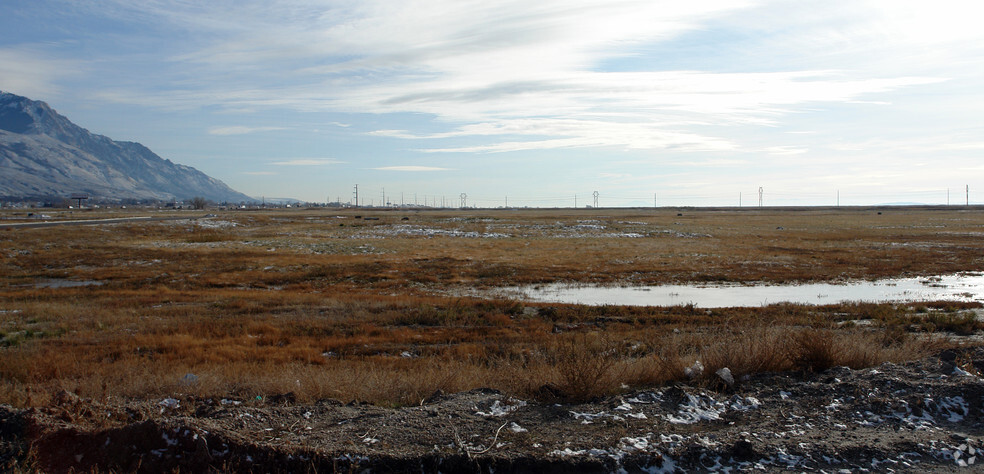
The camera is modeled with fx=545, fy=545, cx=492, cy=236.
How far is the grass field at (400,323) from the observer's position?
8.82 meters

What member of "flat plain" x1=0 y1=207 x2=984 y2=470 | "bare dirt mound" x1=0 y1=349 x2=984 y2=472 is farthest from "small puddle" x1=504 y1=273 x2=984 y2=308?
"bare dirt mound" x1=0 y1=349 x2=984 y2=472

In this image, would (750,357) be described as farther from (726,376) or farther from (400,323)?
(400,323)

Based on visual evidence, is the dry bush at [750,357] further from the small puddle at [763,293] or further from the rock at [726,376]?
the small puddle at [763,293]

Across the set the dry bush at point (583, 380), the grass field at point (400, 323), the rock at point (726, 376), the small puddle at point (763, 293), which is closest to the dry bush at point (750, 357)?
the grass field at point (400, 323)

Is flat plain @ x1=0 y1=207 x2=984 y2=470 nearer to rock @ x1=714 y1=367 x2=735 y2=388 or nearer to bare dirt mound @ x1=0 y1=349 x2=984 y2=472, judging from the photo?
rock @ x1=714 y1=367 x2=735 y2=388

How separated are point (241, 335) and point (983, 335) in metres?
19.8

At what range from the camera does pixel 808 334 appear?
30.8ft

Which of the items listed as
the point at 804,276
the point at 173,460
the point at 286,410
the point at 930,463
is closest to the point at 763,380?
the point at 930,463

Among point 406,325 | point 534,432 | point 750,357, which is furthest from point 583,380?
point 406,325

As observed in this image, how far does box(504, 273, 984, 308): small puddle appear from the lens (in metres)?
22.4

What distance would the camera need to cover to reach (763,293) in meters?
25.1

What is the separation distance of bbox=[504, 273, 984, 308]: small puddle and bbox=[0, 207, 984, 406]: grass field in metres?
2.23

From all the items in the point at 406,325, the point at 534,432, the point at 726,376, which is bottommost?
the point at 406,325

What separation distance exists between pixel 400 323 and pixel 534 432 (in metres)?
11.3
